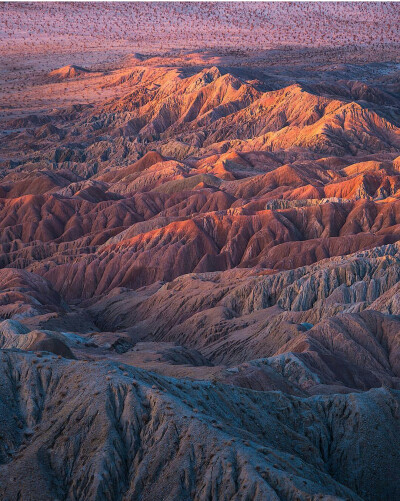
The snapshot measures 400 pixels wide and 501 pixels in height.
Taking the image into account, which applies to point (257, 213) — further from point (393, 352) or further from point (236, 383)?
point (236, 383)

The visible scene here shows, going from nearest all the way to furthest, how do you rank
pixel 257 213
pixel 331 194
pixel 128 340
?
pixel 128 340
pixel 257 213
pixel 331 194

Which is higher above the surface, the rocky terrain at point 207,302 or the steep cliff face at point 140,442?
the steep cliff face at point 140,442

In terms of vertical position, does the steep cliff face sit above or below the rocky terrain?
above

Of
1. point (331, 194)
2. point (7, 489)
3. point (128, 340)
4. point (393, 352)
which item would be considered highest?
point (7, 489)

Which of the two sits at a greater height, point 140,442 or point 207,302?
point 140,442

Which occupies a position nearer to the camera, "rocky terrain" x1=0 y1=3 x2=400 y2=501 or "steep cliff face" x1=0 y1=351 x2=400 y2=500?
"steep cliff face" x1=0 y1=351 x2=400 y2=500

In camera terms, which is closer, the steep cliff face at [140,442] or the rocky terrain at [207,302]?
the steep cliff face at [140,442]

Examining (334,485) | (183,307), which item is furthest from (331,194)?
(334,485)

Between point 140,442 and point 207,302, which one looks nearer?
point 140,442
